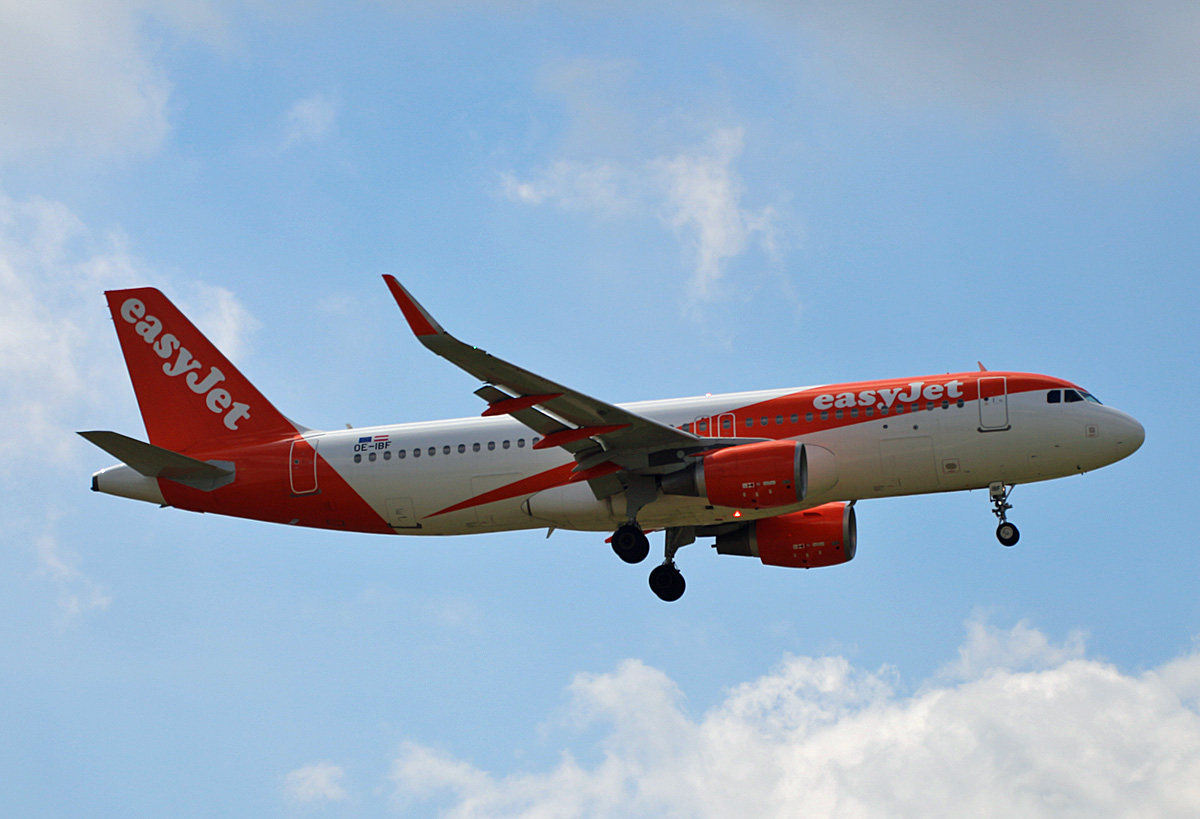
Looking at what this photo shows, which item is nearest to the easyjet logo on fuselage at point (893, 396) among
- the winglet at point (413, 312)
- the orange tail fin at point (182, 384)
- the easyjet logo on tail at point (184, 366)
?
the winglet at point (413, 312)

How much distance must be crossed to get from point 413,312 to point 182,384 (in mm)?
14031

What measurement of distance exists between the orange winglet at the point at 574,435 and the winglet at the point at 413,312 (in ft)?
17.3

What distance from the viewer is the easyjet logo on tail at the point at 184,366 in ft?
117

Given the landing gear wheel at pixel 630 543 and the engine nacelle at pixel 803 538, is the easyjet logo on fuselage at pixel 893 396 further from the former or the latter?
the landing gear wheel at pixel 630 543

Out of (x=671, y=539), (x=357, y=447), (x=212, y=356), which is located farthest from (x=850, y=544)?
(x=212, y=356)

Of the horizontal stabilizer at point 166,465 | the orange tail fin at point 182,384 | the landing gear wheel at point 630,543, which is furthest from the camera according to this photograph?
the orange tail fin at point 182,384

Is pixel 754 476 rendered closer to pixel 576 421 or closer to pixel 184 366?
pixel 576 421

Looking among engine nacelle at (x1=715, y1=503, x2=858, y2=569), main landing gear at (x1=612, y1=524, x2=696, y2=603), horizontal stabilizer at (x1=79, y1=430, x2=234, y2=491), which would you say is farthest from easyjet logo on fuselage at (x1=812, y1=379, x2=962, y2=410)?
horizontal stabilizer at (x1=79, y1=430, x2=234, y2=491)

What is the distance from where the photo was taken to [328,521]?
3338 cm

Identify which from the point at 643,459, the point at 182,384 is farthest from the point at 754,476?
the point at 182,384

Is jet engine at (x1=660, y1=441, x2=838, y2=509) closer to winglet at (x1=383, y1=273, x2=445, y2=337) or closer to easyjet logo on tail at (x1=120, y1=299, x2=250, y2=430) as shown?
winglet at (x1=383, y1=273, x2=445, y2=337)

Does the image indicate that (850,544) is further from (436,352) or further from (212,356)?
(212,356)

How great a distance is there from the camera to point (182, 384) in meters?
36.2

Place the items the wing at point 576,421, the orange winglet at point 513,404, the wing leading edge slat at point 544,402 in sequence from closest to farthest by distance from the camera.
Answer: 1. the wing leading edge slat at point 544,402
2. the wing at point 576,421
3. the orange winglet at point 513,404
